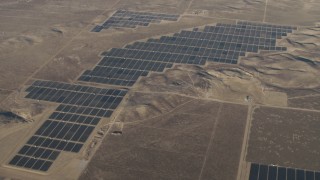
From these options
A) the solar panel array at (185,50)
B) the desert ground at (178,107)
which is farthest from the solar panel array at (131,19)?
the solar panel array at (185,50)

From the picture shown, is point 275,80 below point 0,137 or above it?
below

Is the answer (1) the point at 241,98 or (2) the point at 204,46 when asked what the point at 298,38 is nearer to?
(2) the point at 204,46

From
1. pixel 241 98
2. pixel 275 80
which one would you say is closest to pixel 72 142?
pixel 241 98

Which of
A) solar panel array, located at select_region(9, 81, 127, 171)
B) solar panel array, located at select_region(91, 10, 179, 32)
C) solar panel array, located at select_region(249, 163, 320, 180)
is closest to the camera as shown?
solar panel array, located at select_region(249, 163, 320, 180)

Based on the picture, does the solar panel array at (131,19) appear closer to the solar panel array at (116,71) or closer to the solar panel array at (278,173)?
the solar panel array at (116,71)

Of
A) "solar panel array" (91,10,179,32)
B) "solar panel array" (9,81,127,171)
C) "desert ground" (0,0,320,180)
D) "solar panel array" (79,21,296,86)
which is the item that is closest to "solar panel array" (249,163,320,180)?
"desert ground" (0,0,320,180)

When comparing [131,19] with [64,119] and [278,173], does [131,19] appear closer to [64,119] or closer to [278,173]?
[64,119]

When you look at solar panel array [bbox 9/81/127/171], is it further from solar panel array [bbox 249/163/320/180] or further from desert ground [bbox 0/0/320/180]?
solar panel array [bbox 249/163/320/180]
